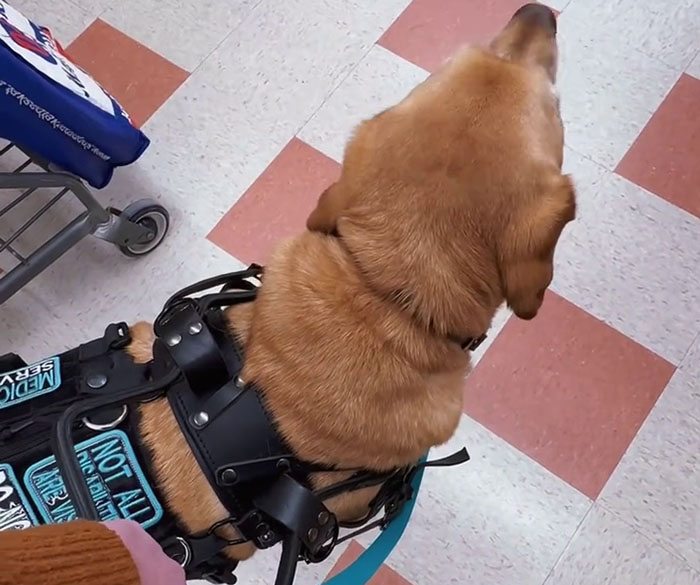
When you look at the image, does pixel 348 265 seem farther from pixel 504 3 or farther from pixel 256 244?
pixel 504 3

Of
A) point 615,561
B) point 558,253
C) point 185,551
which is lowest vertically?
point 615,561

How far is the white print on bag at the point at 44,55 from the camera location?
1225mm

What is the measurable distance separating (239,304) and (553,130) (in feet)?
1.41

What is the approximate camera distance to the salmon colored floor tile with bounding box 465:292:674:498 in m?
1.40

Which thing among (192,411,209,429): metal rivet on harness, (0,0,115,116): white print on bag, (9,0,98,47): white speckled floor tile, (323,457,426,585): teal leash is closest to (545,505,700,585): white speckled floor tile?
(323,457,426,585): teal leash

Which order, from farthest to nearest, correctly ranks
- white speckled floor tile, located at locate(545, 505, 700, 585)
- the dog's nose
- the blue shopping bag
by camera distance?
white speckled floor tile, located at locate(545, 505, 700, 585) → the blue shopping bag → the dog's nose

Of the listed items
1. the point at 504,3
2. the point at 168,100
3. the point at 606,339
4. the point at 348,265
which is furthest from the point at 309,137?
the point at 348,265

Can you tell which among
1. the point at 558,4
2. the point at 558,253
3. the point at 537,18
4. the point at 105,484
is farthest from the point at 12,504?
the point at 558,4

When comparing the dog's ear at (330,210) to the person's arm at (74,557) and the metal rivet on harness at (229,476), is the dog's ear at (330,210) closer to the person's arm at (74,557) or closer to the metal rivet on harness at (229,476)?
the metal rivet on harness at (229,476)

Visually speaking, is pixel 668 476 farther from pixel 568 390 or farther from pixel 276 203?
pixel 276 203

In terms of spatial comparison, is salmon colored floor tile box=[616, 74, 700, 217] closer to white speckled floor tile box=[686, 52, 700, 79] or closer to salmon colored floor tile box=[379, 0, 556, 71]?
white speckled floor tile box=[686, 52, 700, 79]

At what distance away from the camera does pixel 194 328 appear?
923 mm

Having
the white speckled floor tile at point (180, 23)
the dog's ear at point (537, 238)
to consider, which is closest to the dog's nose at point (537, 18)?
the dog's ear at point (537, 238)

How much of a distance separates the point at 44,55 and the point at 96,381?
24.4 inches
